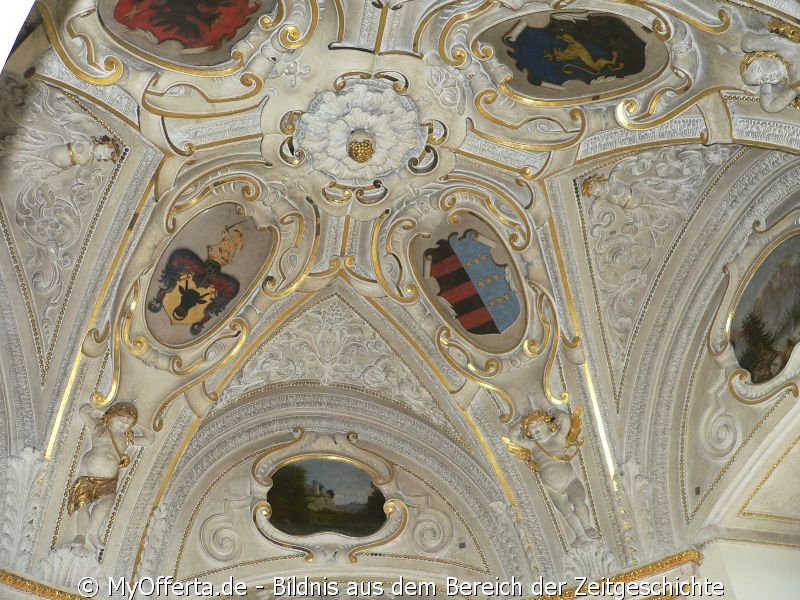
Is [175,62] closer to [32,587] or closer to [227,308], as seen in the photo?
[227,308]

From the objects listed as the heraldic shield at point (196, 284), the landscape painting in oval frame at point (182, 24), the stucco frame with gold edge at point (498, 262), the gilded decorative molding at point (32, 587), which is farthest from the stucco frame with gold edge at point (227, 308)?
the gilded decorative molding at point (32, 587)

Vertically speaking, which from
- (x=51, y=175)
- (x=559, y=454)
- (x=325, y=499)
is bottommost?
(x=559, y=454)

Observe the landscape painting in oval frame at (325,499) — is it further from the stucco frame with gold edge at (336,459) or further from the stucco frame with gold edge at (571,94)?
the stucco frame with gold edge at (571,94)

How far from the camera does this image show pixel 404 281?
12.1 meters

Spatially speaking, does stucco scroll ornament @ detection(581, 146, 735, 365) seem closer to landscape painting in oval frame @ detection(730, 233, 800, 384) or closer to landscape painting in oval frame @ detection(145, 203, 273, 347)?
landscape painting in oval frame @ detection(730, 233, 800, 384)

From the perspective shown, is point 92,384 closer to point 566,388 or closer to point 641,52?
point 566,388

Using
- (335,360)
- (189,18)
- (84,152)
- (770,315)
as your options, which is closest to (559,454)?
(770,315)

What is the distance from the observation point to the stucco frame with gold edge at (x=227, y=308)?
10797 millimetres

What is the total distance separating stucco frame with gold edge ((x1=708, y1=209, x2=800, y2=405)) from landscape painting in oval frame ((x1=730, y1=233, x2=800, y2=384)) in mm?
43

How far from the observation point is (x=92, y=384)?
11055 millimetres

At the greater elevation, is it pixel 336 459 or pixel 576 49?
pixel 576 49

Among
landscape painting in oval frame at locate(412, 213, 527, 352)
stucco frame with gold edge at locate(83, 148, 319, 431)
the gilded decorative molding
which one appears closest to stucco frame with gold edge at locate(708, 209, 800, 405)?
landscape painting in oval frame at locate(412, 213, 527, 352)

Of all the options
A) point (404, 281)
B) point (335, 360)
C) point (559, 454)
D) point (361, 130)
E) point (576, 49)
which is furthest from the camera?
point (335, 360)

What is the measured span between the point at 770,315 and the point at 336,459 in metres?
5.73
